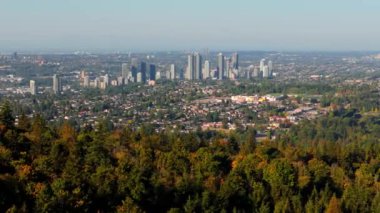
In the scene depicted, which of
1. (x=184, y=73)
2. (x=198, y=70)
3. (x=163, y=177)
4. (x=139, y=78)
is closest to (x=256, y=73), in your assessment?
(x=198, y=70)

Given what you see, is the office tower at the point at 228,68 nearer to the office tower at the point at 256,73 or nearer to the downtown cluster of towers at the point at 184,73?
the downtown cluster of towers at the point at 184,73

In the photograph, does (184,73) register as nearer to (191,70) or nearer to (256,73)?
(191,70)

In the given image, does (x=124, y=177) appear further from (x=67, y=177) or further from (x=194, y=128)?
(x=194, y=128)

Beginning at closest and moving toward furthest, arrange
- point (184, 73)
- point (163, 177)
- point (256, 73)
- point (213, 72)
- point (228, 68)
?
1. point (163, 177)
2. point (213, 72)
3. point (184, 73)
4. point (256, 73)
5. point (228, 68)

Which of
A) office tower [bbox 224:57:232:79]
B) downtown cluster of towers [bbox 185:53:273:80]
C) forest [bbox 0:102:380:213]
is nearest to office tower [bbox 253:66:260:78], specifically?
downtown cluster of towers [bbox 185:53:273:80]

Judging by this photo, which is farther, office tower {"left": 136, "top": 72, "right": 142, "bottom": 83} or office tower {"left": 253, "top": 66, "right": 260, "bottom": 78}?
office tower {"left": 253, "top": 66, "right": 260, "bottom": 78}

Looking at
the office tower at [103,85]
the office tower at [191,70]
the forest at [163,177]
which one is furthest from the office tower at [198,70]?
the forest at [163,177]

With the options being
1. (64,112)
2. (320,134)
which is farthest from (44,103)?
(320,134)

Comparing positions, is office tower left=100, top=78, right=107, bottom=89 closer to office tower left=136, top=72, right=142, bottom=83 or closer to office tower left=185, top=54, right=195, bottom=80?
office tower left=136, top=72, right=142, bottom=83
